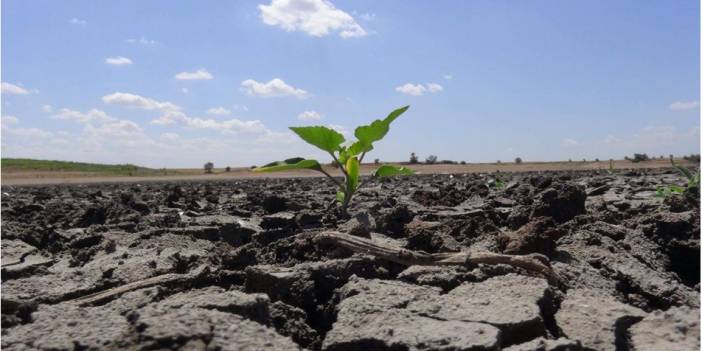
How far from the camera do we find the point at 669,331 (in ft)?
4.96

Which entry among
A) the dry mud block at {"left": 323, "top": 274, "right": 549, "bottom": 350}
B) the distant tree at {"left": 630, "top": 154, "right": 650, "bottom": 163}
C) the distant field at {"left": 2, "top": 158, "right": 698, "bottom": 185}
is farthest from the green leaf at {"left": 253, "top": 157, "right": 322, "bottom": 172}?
the distant tree at {"left": 630, "top": 154, "right": 650, "bottom": 163}

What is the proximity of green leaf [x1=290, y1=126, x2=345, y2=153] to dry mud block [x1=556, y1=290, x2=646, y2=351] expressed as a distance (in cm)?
200

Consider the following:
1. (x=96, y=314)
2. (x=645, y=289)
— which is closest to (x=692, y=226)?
(x=645, y=289)

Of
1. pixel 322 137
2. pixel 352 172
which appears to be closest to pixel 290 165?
pixel 322 137

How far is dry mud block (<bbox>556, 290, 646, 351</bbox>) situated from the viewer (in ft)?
5.00

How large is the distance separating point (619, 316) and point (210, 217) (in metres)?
2.82

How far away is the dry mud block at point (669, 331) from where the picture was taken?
1.45 m

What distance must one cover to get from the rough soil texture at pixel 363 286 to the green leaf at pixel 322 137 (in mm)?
450

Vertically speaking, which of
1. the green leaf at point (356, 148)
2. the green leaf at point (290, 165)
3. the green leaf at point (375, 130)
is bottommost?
the green leaf at point (290, 165)

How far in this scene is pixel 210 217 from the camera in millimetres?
3959

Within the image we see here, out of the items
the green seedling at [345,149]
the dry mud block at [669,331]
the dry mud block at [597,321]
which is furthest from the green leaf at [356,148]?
the dry mud block at [669,331]

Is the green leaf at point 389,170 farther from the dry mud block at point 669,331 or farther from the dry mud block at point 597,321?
the dry mud block at point 669,331

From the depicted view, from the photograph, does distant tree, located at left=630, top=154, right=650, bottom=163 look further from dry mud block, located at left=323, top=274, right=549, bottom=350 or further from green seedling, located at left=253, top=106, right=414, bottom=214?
dry mud block, located at left=323, top=274, right=549, bottom=350

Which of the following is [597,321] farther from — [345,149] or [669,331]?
[345,149]
